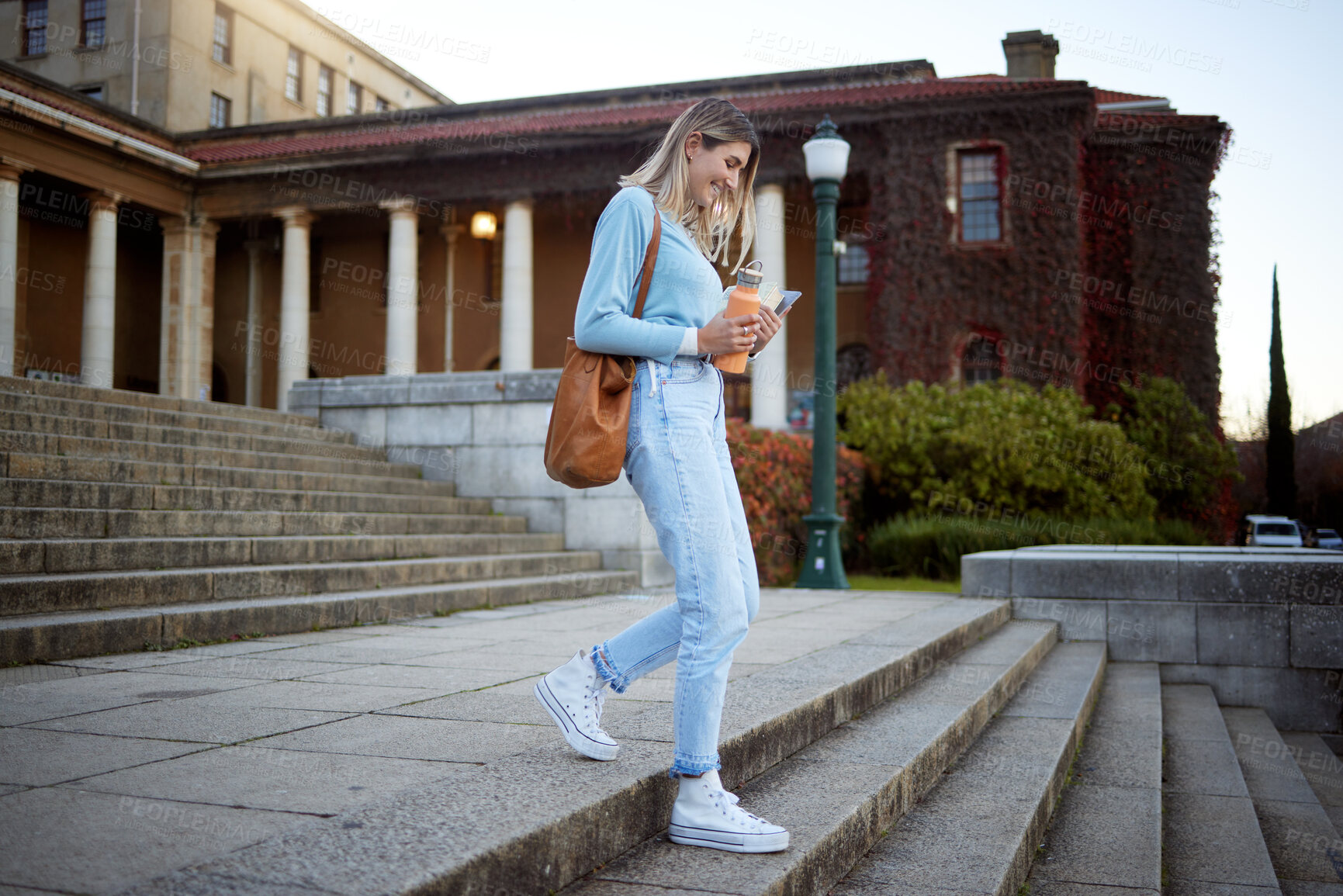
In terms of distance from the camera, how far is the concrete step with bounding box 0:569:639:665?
4.91 meters

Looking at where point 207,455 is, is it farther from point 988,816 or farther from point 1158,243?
point 1158,243

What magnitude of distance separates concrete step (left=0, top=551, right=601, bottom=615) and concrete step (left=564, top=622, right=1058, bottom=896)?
3.96 metres

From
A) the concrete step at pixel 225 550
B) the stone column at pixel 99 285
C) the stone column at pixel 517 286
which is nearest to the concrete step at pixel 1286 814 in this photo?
the concrete step at pixel 225 550

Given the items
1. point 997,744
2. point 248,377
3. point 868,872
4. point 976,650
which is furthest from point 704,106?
point 248,377

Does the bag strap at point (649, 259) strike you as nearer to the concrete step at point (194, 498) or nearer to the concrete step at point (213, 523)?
the concrete step at point (213, 523)

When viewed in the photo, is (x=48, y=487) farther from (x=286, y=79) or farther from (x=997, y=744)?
(x=286, y=79)

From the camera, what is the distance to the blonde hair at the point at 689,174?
2.99m

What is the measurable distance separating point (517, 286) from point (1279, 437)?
26411mm

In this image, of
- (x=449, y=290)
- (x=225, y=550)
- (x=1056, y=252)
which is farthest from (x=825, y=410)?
(x=449, y=290)

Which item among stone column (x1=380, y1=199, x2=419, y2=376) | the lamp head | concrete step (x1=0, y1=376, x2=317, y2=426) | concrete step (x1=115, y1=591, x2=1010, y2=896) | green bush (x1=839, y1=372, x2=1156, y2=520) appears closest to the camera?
concrete step (x1=115, y1=591, x2=1010, y2=896)

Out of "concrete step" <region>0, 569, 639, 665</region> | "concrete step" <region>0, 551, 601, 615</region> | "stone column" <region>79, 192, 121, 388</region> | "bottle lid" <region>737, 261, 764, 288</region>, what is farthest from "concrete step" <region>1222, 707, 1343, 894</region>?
"stone column" <region>79, 192, 121, 388</region>

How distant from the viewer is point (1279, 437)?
34.6 metres

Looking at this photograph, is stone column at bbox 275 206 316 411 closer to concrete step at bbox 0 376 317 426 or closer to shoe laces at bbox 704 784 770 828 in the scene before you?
concrete step at bbox 0 376 317 426

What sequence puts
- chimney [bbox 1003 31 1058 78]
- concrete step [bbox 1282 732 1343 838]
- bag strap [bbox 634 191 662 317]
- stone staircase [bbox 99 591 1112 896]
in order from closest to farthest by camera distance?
stone staircase [bbox 99 591 1112 896], bag strap [bbox 634 191 662 317], concrete step [bbox 1282 732 1343 838], chimney [bbox 1003 31 1058 78]
